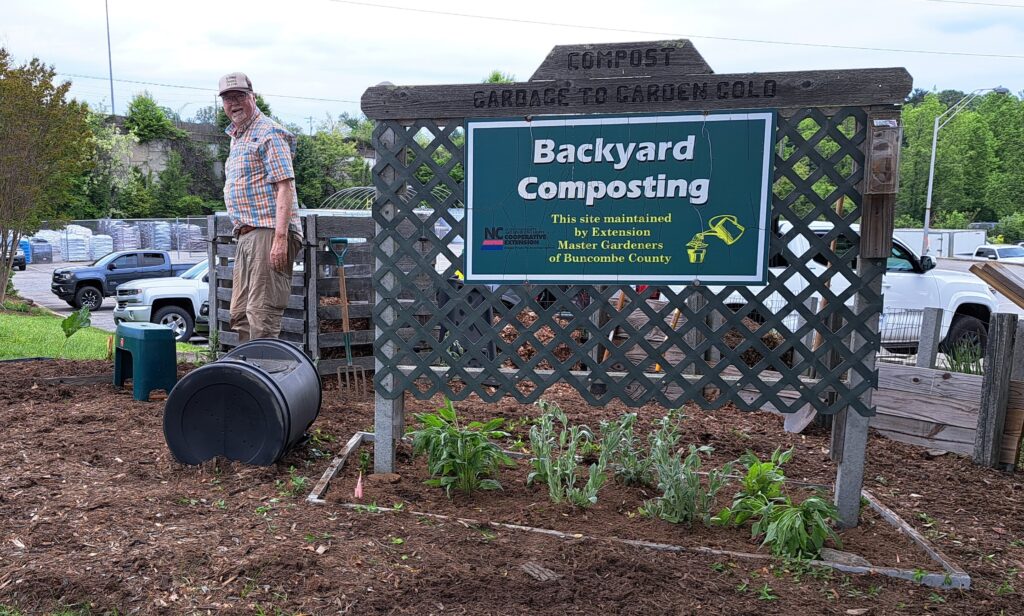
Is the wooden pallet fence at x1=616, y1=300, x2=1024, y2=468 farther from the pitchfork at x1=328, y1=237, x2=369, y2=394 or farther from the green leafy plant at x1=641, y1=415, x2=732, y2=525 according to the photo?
the pitchfork at x1=328, y1=237, x2=369, y2=394

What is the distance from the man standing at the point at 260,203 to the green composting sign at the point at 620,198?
6.17 feet

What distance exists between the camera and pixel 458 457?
13.2ft

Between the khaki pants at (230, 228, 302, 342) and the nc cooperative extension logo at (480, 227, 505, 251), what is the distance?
6.73ft

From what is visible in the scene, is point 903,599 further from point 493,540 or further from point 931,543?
point 493,540

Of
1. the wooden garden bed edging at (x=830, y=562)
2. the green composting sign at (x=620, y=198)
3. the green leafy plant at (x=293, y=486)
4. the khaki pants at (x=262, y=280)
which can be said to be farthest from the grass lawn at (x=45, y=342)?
the green composting sign at (x=620, y=198)

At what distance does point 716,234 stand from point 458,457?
5.68 ft

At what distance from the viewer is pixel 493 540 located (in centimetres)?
350

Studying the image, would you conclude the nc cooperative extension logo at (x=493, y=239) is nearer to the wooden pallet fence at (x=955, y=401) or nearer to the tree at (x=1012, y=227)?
the wooden pallet fence at (x=955, y=401)

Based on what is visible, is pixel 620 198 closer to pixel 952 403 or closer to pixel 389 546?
pixel 389 546

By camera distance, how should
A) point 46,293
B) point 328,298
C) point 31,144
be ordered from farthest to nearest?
point 46,293 → point 31,144 → point 328,298

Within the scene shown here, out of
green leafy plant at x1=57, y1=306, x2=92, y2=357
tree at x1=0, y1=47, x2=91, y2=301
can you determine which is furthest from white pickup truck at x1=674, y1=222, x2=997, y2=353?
tree at x1=0, y1=47, x2=91, y2=301

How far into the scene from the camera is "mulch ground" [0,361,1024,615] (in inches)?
117

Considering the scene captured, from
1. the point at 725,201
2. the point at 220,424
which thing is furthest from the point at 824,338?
the point at 220,424

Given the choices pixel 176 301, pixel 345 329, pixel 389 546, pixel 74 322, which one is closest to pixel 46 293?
pixel 176 301
